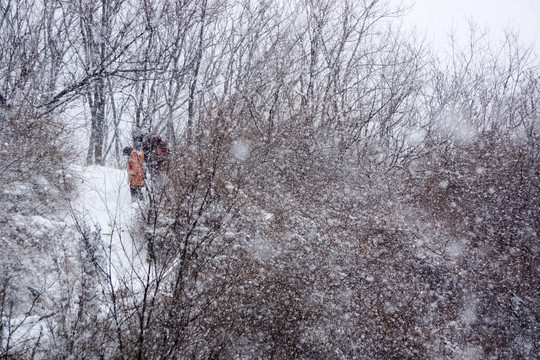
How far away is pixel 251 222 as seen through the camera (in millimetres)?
6566

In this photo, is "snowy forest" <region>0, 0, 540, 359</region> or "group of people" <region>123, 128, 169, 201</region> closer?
"snowy forest" <region>0, 0, 540, 359</region>

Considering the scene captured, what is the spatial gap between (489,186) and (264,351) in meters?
6.01

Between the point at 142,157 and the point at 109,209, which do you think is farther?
the point at 142,157

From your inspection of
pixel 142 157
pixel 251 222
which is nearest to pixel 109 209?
pixel 142 157

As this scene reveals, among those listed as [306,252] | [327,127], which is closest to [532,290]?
[306,252]

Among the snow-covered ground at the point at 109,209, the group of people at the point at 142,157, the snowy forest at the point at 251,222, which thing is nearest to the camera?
the snowy forest at the point at 251,222

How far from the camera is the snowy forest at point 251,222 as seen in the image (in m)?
4.09

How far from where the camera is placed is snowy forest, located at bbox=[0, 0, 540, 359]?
4086mm

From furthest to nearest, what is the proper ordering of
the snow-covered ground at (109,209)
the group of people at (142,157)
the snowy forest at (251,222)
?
the group of people at (142,157) → the snow-covered ground at (109,209) → the snowy forest at (251,222)

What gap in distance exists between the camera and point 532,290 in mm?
5848

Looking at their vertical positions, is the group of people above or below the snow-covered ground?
above

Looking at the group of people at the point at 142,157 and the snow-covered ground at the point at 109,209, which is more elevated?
the group of people at the point at 142,157

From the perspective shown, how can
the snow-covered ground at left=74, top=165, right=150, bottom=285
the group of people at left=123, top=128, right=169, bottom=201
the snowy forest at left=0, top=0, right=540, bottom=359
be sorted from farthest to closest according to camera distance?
the group of people at left=123, top=128, right=169, bottom=201 → the snow-covered ground at left=74, top=165, right=150, bottom=285 → the snowy forest at left=0, top=0, right=540, bottom=359

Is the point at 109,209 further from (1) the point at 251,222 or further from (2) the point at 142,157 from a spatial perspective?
(1) the point at 251,222
